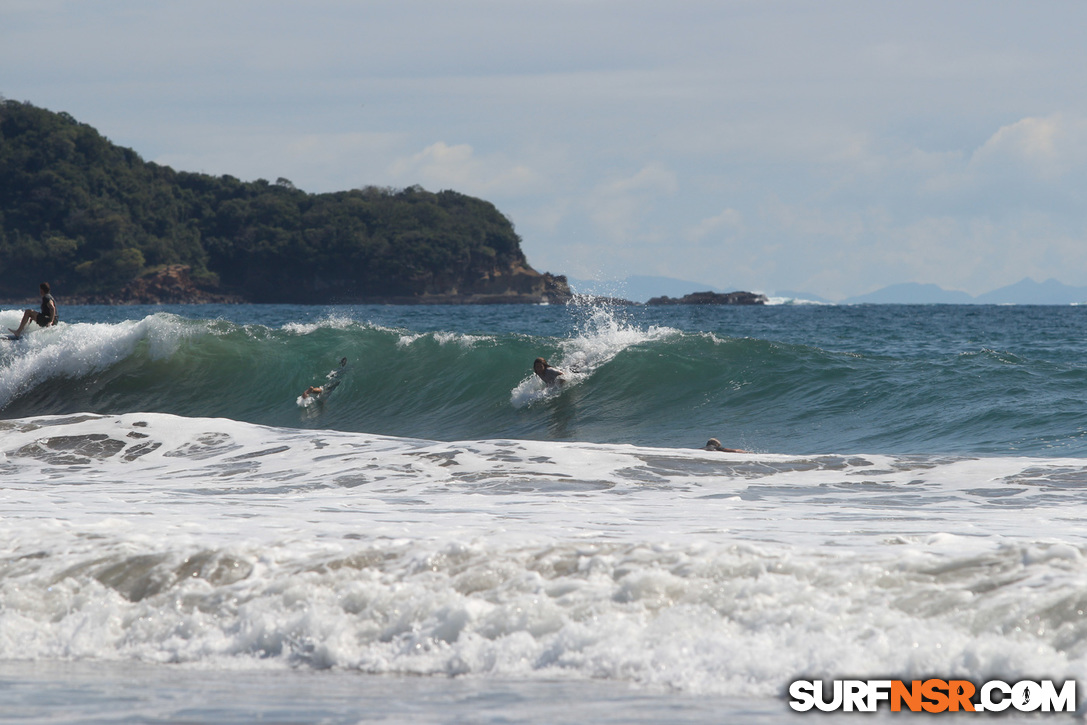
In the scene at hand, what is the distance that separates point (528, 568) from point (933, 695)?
87.1 inches

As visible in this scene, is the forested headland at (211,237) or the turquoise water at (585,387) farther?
the forested headland at (211,237)

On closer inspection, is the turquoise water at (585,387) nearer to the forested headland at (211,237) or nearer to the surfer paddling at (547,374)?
the surfer paddling at (547,374)

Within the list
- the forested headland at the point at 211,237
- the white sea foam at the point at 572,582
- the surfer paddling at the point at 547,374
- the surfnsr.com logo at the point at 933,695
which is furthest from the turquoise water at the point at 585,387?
the forested headland at the point at 211,237

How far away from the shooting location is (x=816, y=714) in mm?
4027

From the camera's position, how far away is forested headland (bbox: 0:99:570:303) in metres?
108

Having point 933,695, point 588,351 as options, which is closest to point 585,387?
point 588,351

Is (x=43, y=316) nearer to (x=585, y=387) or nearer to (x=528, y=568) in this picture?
(x=585, y=387)

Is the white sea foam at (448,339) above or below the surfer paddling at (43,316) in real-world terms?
below

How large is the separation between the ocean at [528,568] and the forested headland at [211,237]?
342 ft

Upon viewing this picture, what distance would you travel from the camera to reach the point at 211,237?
119625 mm

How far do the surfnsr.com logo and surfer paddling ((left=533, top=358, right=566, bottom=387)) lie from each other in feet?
40.6

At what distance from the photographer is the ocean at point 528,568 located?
4.40 m

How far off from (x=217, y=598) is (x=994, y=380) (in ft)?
41.9

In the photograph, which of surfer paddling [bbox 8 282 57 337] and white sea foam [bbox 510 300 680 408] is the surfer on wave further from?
surfer paddling [bbox 8 282 57 337]
